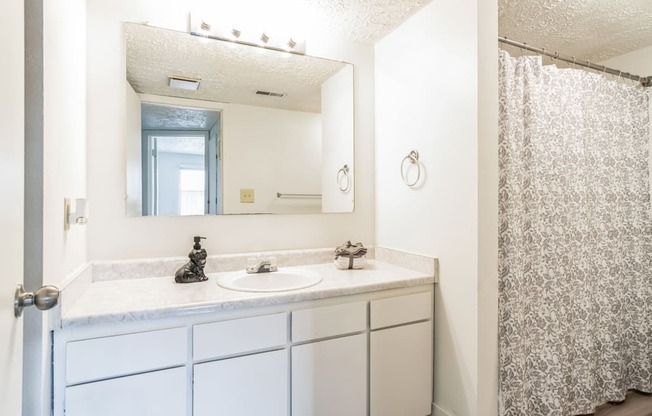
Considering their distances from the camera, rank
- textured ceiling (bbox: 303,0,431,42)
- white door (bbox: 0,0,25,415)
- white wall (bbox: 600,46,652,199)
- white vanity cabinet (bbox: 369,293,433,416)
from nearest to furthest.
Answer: white door (bbox: 0,0,25,415) < white vanity cabinet (bbox: 369,293,433,416) < textured ceiling (bbox: 303,0,431,42) < white wall (bbox: 600,46,652,199)

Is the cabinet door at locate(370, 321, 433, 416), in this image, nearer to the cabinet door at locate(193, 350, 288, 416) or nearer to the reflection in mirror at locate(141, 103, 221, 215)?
the cabinet door at locate(193, 350, 288, 416)

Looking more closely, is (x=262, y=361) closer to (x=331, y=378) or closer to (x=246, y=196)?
(x=331, y=378)

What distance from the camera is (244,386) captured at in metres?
1.30

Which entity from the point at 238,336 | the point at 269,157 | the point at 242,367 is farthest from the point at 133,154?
the point at 242,367

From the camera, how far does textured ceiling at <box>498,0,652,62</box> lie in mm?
1903

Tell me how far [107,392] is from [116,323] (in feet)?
0.76

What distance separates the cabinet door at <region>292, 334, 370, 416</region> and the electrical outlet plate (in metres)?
0.89

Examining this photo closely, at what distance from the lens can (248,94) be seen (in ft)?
6.34

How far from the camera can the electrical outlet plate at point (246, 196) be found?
6.25 ft

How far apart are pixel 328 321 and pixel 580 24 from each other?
2434 mm

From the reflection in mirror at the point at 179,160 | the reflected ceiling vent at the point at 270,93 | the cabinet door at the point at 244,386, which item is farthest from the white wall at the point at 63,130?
the reflected ceiling vent at the point at 270,93

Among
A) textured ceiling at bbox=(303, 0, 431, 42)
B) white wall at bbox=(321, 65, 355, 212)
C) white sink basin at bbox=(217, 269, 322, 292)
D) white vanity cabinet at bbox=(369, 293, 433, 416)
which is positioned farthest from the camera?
white wall at bbox=(321, 65, 355, 212)

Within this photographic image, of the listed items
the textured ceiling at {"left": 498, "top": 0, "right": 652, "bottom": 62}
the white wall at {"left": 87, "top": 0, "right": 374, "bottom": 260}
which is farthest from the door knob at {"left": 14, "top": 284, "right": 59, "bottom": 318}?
the textured ceiling at {"left": 498, "top": 0, "right": 652, "bottom": 62}

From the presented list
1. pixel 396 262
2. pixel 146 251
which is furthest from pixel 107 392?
pixel 396 262
